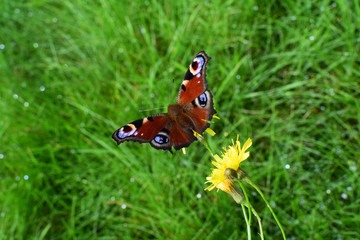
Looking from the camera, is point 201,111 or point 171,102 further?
point 171,102

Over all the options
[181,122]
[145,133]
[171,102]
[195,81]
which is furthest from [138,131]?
[171,102]

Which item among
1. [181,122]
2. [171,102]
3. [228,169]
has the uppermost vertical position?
Answer: [171,102]

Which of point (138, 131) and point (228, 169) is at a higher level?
point (138, 131)

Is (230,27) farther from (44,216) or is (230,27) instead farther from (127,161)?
(44,216)

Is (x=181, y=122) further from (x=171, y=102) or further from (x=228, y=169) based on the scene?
(x=171, y=102)

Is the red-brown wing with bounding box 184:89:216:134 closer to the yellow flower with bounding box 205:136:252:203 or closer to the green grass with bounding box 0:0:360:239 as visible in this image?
the yellow flower with bounding box 205:136:252:203

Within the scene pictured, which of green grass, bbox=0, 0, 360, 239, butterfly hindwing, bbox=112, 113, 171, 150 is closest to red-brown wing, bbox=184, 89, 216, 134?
butterfly hindwing, bbox=112, 113, 171, 150

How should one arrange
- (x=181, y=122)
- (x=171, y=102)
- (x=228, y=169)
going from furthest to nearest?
(x=171, y=102) < (x=181, y=122) < (x=228, y=169)
